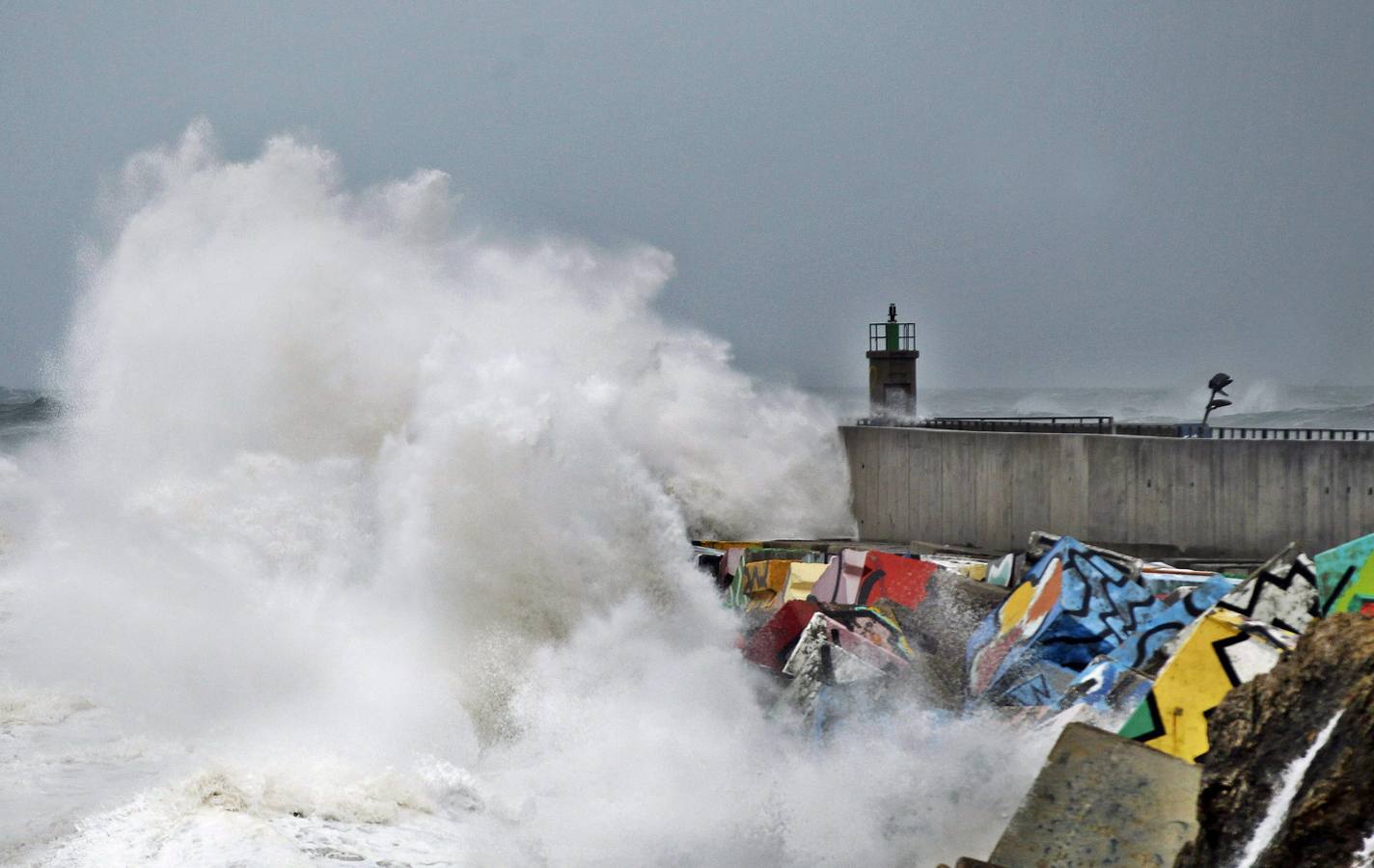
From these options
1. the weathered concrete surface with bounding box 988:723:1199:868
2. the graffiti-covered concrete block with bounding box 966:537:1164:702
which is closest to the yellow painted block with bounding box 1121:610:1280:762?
the weathered concrete surface with bounding box 988:723:1199:868

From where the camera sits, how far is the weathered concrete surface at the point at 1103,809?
4.45 metres

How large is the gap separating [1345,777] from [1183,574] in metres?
7.82

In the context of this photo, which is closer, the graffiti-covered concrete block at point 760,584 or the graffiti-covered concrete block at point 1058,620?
the graffiti-covered concrete block at point 1058,620

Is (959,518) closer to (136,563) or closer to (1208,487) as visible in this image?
(1208,487)

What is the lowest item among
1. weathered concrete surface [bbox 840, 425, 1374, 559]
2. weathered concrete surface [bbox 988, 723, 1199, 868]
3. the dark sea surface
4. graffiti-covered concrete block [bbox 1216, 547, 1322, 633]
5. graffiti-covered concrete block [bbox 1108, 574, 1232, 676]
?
weathered concrete surface [bbox 988, 723, 1199, 868]

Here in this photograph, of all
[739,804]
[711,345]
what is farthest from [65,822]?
[711,345]

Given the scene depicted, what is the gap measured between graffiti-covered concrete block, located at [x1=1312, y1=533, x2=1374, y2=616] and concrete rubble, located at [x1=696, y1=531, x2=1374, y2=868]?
0.04 ft

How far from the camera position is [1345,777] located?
10.1 ft

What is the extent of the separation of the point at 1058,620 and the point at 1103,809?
4.03 meters

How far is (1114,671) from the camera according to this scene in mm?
7008

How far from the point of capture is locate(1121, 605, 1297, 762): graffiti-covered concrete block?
5598mm

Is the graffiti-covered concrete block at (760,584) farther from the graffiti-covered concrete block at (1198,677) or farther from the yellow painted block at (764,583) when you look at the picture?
the graffiti-covered concrete block at (1198,677)

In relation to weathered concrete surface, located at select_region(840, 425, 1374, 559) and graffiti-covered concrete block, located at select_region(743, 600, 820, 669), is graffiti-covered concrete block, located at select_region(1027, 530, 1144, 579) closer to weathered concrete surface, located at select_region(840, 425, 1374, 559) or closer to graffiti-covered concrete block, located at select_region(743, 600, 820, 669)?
graffiti-covered concrete block, located at select_region(743, 600, 820, 669)

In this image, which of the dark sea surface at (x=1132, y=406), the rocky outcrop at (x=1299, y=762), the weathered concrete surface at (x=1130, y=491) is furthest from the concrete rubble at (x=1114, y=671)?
the dark sea surface at (x=1132, y=406)
